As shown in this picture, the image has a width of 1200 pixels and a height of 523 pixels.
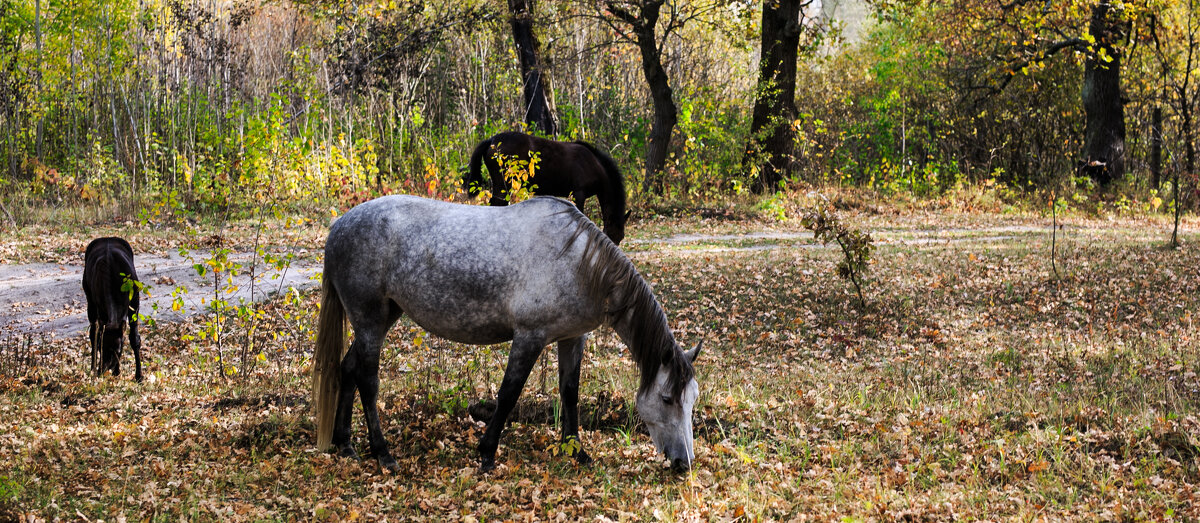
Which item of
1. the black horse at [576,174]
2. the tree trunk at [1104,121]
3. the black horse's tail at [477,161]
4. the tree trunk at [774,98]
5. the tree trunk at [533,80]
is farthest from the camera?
the tree trunk at [1104,121]

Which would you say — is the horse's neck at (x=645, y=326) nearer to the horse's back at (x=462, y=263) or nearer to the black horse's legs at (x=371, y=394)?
the horse's back at (x=462, y=263)

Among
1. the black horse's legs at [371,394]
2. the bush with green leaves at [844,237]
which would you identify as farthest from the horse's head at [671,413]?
the bush with green leaves at [844,237]

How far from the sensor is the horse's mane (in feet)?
15.8

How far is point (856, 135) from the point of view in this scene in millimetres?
21891

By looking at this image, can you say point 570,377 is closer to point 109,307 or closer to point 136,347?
point 136,347

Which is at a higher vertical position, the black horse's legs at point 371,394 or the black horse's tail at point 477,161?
the black horse's tail at point 477,161

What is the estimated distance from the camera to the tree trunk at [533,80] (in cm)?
1683

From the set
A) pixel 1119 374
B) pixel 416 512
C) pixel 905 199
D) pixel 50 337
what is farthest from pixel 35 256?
pixel 905 199

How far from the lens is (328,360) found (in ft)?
18.0

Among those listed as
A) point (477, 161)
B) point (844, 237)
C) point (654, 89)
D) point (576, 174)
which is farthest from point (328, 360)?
point (654, 89)

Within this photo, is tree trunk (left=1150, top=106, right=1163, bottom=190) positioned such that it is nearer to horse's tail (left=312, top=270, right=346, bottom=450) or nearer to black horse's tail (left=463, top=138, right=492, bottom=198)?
black horse's tail (left=463, top=138, right=492, bottom=198)

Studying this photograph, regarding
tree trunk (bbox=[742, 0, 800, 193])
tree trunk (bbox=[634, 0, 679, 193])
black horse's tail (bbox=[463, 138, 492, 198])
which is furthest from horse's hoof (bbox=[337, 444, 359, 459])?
tree trunk (bbox=[742, 0, 800, 193])

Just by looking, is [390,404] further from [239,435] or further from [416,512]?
[416,512]

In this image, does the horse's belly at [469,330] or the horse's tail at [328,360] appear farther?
the horse's tail at [328,360]
